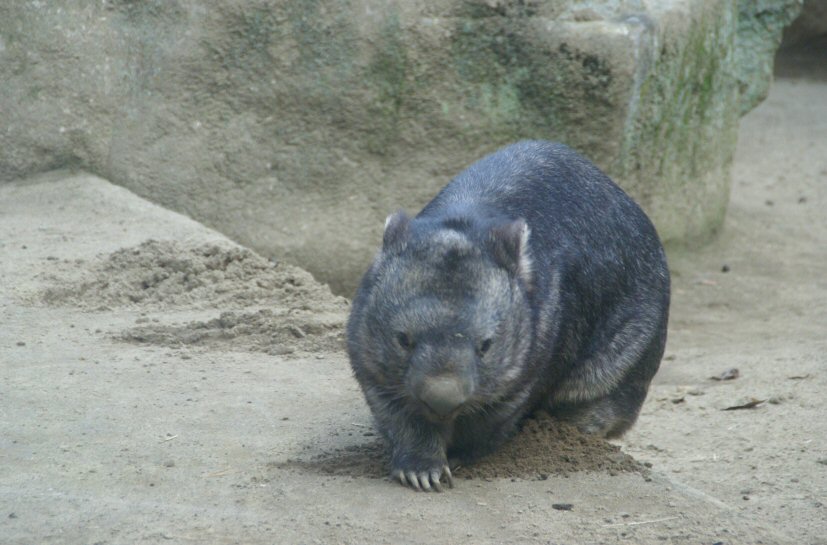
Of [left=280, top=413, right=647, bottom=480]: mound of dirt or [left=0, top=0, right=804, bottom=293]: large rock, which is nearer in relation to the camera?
[left=280, top=413, right=647, bottom=480]: mound of dirt

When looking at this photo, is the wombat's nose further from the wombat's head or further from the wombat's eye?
the wombat's eye

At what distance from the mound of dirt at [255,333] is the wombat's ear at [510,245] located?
172 centimetres

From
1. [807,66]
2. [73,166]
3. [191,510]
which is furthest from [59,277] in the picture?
[807,66]

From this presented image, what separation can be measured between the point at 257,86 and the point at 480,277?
3.84m

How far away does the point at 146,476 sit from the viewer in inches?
158

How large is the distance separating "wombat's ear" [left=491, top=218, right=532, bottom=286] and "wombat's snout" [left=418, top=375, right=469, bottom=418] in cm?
58

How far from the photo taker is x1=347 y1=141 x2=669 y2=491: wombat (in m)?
4.10

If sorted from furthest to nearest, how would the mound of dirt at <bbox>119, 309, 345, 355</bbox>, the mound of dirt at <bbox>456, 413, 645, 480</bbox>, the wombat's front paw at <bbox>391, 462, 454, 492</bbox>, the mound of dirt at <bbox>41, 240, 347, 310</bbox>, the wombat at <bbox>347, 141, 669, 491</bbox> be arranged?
the mound of dirt at <bbox>41, 240, 347, 310</bbox>, the mound of dirt at <bbox>119, 309, 345, 355</bbox>, the mound of dirt at <bbox>456, 413, 645, 480</bbox>, the wombat's front paw at <bbox>391, 462, 454, 492</bbox>, the wombat at <bbox>347, 141, 669, 491</bbox>

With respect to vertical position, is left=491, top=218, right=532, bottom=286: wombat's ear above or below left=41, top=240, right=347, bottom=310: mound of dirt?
above

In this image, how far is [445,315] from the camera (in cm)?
404

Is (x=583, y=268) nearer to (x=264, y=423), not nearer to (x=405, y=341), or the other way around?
(x=405, y=341)

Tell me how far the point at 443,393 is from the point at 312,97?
4.16m

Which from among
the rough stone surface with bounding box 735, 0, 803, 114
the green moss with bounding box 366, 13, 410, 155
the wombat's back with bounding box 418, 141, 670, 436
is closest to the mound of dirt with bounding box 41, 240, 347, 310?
the green moss with bounding box 366, 13, 410, 155

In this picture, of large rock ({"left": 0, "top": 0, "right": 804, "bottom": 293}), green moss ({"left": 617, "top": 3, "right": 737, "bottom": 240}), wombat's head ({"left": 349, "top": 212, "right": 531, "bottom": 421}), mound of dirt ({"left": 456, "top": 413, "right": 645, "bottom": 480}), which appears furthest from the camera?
green moss ({"left": 617, "top": 3, "right": 737, "bottom": 240})
